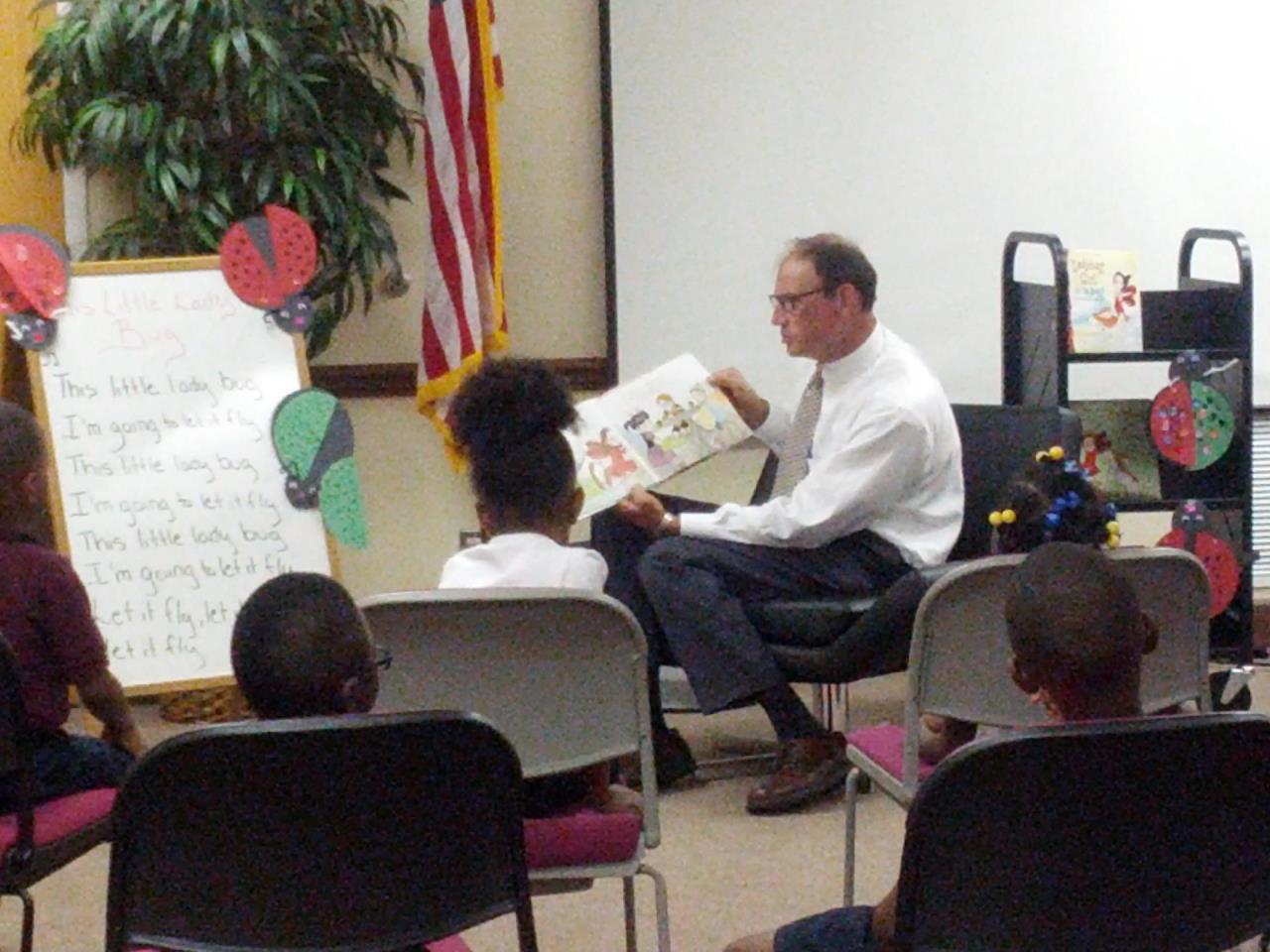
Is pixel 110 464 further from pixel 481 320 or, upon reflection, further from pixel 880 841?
pixel 880 841

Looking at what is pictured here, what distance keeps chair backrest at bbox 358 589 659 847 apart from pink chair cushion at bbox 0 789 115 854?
46cm

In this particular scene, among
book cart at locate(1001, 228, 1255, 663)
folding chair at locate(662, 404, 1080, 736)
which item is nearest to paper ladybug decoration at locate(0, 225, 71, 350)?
folding chair at locate(662, 404, 1080, 736)

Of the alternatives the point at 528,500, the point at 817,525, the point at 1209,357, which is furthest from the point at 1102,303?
the point at 528,500

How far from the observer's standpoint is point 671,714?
15.0ft

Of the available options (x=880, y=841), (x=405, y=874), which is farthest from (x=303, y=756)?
(x=880, y=841)

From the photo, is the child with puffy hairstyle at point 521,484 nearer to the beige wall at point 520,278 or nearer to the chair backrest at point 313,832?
the chair backrest at point 313,832

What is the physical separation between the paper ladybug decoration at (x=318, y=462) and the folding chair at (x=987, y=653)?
177cm

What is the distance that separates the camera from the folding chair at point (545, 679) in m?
2.24

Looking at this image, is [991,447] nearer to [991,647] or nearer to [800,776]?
[800,776]

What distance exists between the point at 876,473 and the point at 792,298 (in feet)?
1.50

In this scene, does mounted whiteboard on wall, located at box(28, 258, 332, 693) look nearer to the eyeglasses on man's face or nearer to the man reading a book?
the man reading a book

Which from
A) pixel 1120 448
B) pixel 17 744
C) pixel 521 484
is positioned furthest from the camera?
pixel 1120 448

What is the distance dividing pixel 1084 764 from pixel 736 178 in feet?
11.4

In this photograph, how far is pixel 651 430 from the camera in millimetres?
3836
